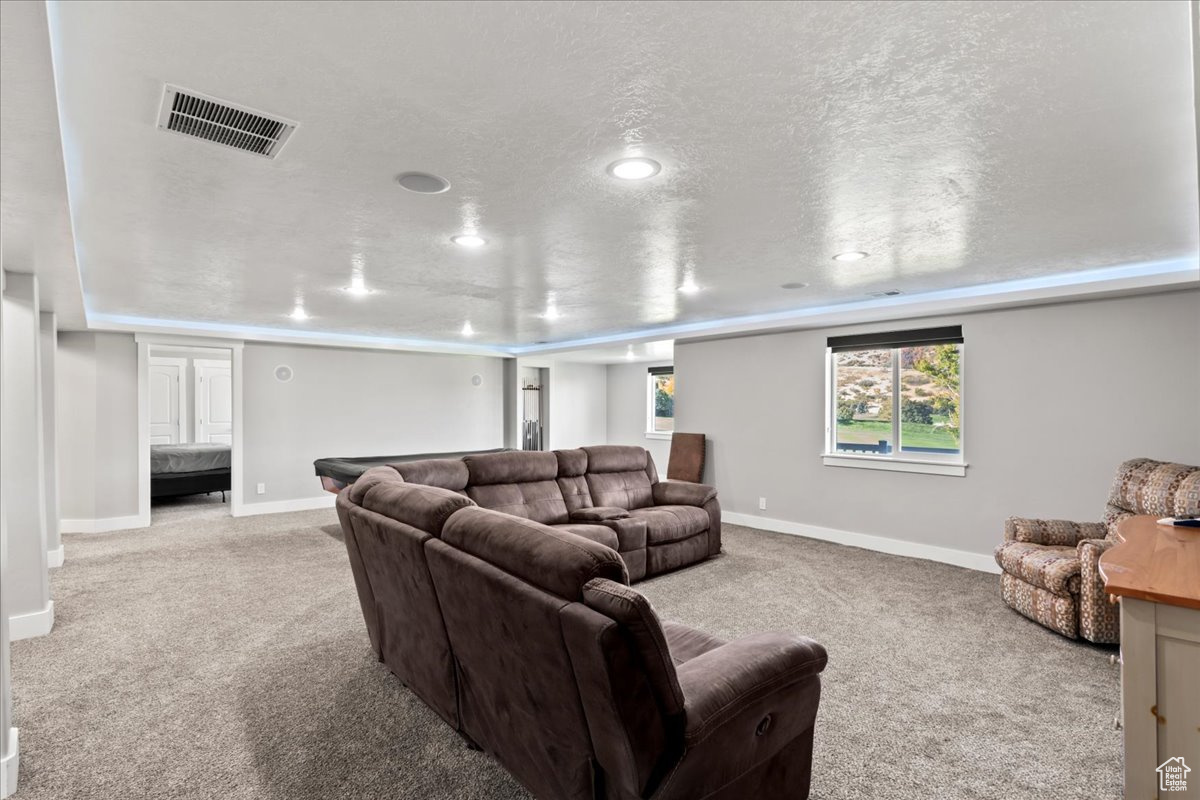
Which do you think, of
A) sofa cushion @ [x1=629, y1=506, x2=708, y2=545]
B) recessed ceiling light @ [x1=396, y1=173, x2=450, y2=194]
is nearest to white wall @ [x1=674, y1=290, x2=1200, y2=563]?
sofa cushion @ [x1=629, y1=506, x2=708, y2=545]

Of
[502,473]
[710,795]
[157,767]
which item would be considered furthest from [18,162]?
[502,473]

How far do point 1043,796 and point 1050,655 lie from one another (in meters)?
1.43

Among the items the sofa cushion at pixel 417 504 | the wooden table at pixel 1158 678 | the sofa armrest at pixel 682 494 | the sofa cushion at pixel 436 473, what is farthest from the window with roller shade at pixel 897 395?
the sofa cushion at pixel 417 504

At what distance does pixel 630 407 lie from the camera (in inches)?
432

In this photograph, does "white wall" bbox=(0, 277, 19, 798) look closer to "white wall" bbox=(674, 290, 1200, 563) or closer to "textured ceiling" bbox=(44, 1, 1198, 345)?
"textured ceiling" bbox=(44, 1, 1198, 345)

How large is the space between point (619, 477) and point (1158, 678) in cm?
417

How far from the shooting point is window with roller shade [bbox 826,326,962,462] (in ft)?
17.2

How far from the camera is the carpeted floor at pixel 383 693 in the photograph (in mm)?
2131

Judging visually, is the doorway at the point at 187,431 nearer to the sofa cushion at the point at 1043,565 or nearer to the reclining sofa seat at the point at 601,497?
the reclining sofa seat at the point at 601,497

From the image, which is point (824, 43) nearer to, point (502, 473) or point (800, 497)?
point (502, 473)

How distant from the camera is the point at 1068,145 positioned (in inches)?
87.0

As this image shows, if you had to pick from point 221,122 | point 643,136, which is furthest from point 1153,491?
point 221,122

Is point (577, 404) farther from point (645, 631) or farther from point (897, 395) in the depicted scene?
point (645, 631)

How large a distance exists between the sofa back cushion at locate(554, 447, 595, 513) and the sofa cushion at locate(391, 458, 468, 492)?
0.94 metres
